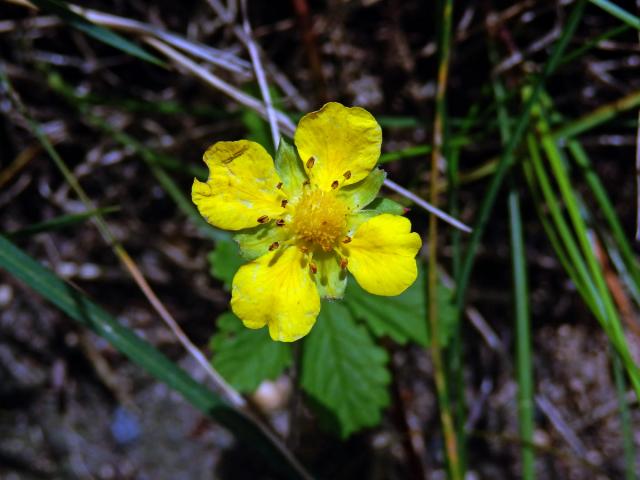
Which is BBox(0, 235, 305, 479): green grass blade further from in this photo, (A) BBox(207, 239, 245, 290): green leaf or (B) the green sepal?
(B) the green sepal

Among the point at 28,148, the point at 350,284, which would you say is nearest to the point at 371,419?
the point at 350,284

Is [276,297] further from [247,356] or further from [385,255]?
[247,356]

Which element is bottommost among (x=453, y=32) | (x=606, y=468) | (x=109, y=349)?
(x=606, y=468)

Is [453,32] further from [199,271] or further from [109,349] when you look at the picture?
[109,349]

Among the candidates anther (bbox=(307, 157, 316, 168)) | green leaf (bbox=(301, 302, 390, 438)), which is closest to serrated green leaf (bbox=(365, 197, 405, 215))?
anther (bbox=(307, 157, 316, 168))

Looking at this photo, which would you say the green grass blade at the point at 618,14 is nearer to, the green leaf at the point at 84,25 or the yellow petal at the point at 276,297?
the yellow petal at the point at 276,297

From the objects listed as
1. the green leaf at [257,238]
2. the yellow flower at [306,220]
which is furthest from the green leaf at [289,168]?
the green leaf at [257,238]
